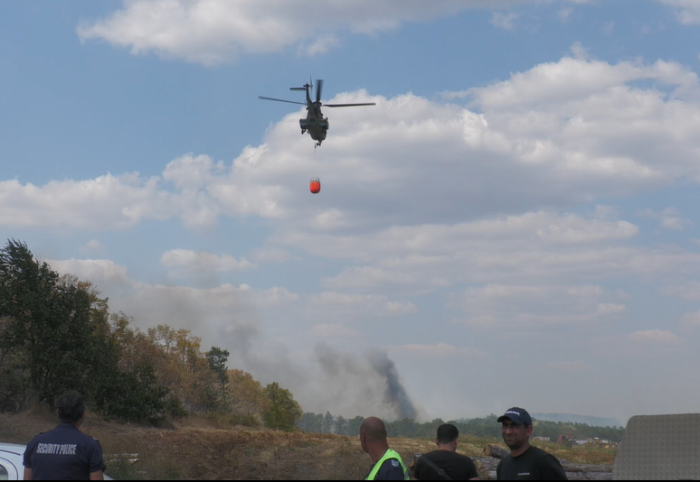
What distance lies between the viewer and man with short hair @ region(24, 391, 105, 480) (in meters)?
5.99

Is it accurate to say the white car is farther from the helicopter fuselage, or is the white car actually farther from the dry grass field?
the helicopter fuselage

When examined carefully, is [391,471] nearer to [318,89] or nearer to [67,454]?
[67,454]

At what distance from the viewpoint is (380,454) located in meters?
5.52

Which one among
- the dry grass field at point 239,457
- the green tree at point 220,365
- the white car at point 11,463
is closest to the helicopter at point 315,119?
the dry grass field at point 239,457

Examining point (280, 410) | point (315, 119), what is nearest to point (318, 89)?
point (315, 119)

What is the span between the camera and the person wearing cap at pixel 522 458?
18.4 ft

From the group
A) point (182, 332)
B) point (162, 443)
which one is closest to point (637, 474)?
point (162, 443)

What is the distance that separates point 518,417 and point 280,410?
58805 mm

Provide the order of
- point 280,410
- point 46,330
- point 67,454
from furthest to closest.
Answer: point 280,410 < point 46,330 < point 67,454

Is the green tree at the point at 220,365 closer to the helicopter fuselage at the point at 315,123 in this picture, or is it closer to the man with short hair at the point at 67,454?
the helicopter fuselage at the point at 315,123

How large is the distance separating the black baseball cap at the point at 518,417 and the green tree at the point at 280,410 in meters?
48.3

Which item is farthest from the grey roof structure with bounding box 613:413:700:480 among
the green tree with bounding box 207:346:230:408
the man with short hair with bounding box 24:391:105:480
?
the green tree with bounding box 207:346:230:408

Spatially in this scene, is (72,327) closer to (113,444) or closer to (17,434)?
(17,434)

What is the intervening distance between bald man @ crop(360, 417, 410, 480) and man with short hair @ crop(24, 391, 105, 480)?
2.44 m
